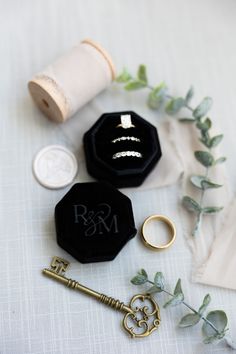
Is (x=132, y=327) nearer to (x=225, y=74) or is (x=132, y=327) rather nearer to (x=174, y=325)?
(x=174, y=325)

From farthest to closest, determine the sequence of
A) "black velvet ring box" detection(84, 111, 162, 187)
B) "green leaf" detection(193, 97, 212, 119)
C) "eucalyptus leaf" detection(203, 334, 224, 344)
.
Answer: "green leaf" detection(193, 97, 212, 119)
"black velvet ring box" detection(84, 111, 162, 187)
"eucalyptus leaf" detection(203, 334, 224, 344)

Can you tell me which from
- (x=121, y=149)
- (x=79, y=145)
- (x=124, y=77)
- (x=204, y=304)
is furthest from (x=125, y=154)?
(x=204, y=304)

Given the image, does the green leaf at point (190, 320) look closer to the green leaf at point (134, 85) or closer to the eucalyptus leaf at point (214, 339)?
the eucalyptus leaf at point (214, 339)

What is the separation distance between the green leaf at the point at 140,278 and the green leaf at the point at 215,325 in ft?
0.49

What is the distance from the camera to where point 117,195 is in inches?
41.2

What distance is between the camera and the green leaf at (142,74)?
1.21m

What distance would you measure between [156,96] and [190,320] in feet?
1.83

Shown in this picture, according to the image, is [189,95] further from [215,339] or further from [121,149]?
[215,339]

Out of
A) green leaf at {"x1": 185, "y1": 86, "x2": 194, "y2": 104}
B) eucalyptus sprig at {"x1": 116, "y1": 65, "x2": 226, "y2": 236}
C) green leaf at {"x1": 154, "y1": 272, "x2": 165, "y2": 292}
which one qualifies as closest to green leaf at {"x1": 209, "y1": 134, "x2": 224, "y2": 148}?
eucalyptus sprig at {"x1": 116, "y1": 65, "x2": 226, "y2": 236}

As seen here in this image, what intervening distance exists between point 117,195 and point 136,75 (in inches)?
15.3

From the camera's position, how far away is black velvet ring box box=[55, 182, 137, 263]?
986 millimetres

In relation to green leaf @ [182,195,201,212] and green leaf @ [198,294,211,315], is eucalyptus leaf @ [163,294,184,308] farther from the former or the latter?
green leaf @ [182,195,201,212]

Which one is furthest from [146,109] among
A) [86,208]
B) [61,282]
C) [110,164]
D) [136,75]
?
[61,282]

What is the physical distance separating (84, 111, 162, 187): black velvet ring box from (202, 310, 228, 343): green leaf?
0.33m
